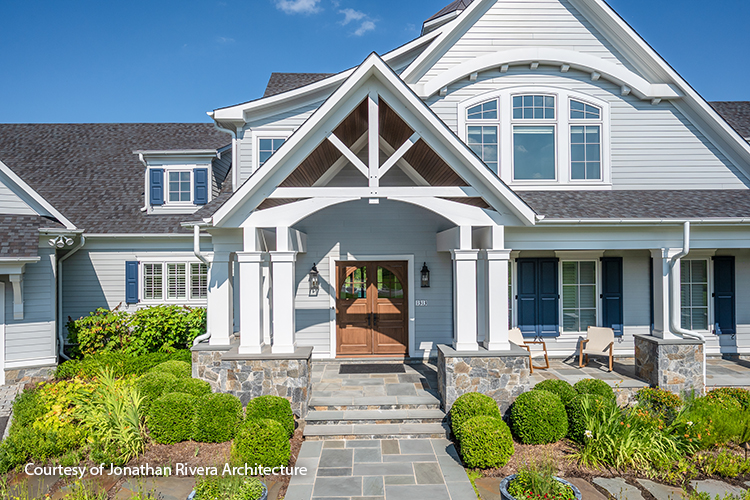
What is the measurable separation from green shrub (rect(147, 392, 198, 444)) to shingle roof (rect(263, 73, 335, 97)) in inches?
307

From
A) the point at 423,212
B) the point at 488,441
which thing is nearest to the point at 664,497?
the point at 488,441

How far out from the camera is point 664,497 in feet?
15.7

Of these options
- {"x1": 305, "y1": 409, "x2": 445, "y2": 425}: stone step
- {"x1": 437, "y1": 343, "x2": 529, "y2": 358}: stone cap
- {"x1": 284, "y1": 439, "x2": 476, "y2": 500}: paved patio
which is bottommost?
{"x1": 284, "y1": 439, "x2": 476, "y2": 500}: paved patio

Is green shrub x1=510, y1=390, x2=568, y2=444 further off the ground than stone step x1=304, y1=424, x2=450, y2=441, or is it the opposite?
green shrub x1=510, y1=390, x2=568, y2=444

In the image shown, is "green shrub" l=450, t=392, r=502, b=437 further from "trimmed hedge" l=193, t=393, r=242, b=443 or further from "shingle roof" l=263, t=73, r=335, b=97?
"shingle roof" l=263, t=73, r=335, b=97

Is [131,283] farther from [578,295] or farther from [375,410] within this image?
[578,295]

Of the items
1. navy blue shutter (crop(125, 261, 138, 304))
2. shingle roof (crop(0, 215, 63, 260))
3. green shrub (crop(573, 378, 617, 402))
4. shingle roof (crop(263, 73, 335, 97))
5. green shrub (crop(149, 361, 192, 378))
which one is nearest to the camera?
green shrub (crop(573, 378, 617, 402))

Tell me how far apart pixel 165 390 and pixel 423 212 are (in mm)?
5954

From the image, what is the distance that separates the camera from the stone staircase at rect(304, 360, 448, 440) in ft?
20.6

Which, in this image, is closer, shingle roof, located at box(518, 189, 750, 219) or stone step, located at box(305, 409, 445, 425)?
stone step, located at box(305, 409, 445, 425)

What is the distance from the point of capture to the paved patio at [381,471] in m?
4.83

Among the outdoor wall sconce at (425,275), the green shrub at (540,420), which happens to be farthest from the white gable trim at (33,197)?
the green shrub at (540,420)

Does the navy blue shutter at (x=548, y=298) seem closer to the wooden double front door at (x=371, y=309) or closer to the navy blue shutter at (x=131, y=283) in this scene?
the wooden double front door at (x=371, y=309)

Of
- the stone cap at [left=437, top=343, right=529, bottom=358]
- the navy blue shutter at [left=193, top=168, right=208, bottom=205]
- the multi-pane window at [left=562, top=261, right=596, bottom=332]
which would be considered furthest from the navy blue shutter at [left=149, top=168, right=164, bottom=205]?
the multi-pane window at [left=562, top=261, right=596, bottom=332]
